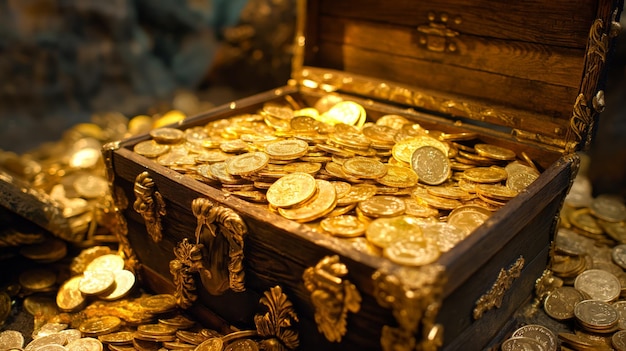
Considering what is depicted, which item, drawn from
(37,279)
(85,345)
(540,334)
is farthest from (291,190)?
(37,279)

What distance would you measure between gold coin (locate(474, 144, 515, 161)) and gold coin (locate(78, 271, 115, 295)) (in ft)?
6.29

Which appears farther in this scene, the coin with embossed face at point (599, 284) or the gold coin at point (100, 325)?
the coin with embossed face at point (599, 284)

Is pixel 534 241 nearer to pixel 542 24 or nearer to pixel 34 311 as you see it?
pixel 542 24

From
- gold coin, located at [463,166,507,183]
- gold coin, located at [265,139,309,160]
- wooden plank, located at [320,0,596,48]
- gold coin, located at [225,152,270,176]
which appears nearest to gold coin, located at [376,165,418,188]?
gold coin, located at [463,166,507,183]

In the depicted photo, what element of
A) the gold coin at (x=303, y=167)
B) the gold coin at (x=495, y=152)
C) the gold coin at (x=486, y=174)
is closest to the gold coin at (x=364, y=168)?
the gold coin at (x=303, y=167)

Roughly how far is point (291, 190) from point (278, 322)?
20.4 inches

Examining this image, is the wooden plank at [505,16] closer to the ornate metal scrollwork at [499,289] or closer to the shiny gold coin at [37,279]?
the ornate metal scrollwork at [499,289]

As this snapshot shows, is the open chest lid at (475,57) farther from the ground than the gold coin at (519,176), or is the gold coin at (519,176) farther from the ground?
the open chest lid at (475,57)

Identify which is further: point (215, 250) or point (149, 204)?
point (149, 204)

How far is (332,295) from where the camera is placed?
5.65ft

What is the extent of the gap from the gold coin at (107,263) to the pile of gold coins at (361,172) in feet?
2.13

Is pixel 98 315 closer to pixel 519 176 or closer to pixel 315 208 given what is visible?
pixel 315 208

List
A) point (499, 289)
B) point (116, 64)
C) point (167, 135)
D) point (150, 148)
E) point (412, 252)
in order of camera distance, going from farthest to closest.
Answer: point (116, 64)
point (167, 135)
point (150, 148)
point (499, 289)
point (412, 252)

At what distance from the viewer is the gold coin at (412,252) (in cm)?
164
